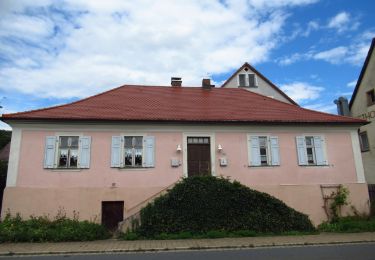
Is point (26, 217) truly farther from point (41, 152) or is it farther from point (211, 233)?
point (211, 233)

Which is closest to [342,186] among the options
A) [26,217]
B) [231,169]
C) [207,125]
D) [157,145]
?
[231,169]

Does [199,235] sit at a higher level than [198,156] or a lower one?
lower

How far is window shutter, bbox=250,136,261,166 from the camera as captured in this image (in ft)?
54.7

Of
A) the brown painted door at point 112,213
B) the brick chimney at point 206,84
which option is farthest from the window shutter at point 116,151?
the brick chimney at point 206,84

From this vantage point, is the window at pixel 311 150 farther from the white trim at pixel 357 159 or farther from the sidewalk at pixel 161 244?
the sidewalk at pixel 161 244

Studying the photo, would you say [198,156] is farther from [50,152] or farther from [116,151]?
[50,152]

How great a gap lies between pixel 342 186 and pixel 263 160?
415 cm

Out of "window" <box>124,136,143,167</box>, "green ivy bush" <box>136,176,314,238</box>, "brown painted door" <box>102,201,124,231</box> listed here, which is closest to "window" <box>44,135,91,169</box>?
"window" <box>124,136,143,167</box>

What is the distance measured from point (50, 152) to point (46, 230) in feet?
13.3

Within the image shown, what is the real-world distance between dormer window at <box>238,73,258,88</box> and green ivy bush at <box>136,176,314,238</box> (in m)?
15.8

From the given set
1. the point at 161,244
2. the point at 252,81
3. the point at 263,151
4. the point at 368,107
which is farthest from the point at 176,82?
the point at 368,107

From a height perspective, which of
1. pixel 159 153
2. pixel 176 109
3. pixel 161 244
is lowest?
pixel 161 244

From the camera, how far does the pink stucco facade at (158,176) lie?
1493cm

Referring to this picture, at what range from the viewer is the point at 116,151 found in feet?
52.1
